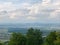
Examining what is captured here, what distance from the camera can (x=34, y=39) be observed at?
1683 cm

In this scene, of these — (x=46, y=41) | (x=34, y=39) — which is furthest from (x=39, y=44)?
(x=46, y=41)

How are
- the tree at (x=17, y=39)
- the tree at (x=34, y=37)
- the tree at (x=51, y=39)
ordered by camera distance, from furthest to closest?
the tree at (x=34, y=37), the tree at (x=17, y=39), the tree at (x=51, y=39)

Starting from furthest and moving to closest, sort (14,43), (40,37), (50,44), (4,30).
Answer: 1. (4,30)
2. (40,37)
3. (14,43)
4. (50,44)

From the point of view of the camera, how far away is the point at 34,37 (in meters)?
17.0

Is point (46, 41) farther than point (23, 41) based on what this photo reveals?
No

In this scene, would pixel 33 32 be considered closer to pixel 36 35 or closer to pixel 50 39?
pixel 36 35

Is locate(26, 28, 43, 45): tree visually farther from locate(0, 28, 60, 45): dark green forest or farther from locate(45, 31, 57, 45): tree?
locate(45, 31, 57, 45): tree

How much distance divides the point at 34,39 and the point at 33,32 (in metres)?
1.22

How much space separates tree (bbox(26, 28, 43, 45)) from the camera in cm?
1667

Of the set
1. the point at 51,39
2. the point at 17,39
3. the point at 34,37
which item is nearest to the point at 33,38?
the point at 34,37

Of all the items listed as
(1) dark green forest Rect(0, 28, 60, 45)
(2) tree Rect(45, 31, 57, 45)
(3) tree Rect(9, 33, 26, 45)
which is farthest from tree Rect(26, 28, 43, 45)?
(2) tree Rect(45, 31, 57, 45)

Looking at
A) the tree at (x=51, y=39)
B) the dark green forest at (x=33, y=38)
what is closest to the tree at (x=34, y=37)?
the dark green forest at (x=33, y=38)

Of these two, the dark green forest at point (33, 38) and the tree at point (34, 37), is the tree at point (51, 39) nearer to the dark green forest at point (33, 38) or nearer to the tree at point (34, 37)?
the dark green forest at point (33, 38)

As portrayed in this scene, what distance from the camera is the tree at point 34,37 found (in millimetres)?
16675
